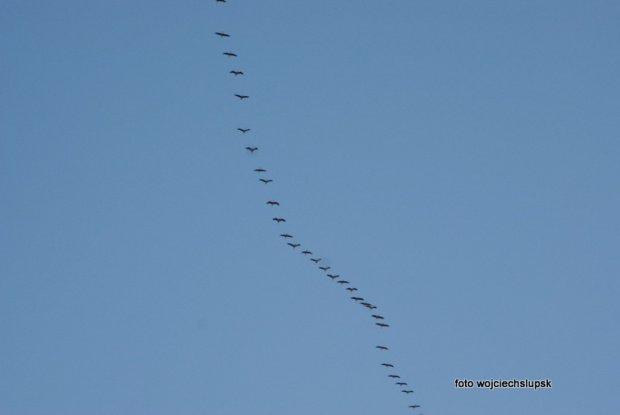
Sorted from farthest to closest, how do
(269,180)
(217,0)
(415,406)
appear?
(269,180) → (415,406) → (217,0)

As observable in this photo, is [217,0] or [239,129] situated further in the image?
[239,129]

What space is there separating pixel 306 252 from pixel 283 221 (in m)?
10.9

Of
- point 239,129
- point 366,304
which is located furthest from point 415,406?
A: point 239,129

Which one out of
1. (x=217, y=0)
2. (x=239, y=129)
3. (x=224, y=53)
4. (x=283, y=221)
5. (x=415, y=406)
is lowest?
(x=415, y=406)

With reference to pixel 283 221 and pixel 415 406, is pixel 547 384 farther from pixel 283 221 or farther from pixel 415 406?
pixel 283 221

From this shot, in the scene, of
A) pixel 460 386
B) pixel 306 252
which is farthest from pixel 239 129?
pixel 460 386

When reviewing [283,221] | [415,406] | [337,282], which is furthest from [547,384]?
[283,221]

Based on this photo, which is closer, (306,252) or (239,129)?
(239,129)

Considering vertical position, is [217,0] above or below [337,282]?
above

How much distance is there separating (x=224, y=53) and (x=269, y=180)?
852 inches

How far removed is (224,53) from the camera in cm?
15962

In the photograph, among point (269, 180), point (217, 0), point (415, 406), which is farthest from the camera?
point (269, 180)

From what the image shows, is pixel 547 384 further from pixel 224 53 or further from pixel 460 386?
pixel 224 53

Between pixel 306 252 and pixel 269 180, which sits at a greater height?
pixel 269 180
